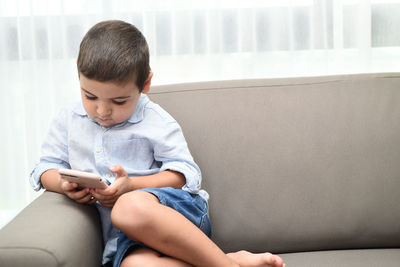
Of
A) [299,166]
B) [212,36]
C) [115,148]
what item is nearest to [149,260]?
[115,148]

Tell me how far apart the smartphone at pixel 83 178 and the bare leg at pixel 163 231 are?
0.07 meters

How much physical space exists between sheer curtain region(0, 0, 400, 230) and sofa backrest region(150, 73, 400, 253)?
2.34 ft

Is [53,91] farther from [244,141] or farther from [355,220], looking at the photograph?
[355,220]

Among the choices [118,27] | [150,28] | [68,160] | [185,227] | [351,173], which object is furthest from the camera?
[150,28]

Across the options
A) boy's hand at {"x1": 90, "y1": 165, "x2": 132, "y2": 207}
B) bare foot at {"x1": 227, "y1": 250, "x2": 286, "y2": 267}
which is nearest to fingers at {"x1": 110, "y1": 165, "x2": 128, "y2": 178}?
boy's hand at {"x1": 90, "y1": 165, "x2": 132, "y2": 207}

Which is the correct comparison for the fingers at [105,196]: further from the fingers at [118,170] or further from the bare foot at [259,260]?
the bare foot at [259,260]

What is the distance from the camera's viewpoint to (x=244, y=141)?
1635mm

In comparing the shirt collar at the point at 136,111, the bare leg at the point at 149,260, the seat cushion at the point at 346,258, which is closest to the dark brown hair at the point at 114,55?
the shirt collar at the point at 136,111

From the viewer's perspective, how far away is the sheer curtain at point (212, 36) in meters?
2.32

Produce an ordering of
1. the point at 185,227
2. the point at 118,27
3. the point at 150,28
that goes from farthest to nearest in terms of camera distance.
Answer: the point at 150,28 → the point at 118,27 → the point at 185,227

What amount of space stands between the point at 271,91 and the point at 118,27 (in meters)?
0.54

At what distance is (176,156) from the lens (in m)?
1.46

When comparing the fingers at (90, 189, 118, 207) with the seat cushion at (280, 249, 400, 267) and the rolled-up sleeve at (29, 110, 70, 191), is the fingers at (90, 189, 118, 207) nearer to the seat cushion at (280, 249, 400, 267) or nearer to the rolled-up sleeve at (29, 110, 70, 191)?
the rolled-up sleeve at (29, 110, 70, 191)

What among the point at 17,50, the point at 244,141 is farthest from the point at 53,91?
the point at 244,141
